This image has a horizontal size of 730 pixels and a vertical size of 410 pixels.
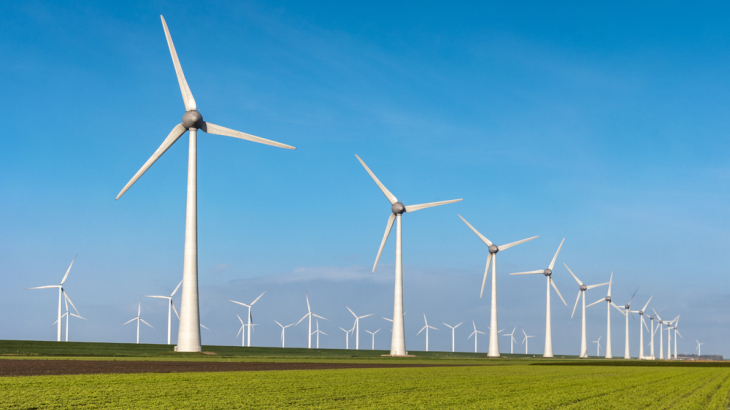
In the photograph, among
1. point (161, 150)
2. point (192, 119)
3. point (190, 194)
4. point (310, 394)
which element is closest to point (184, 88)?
point (192, 119)

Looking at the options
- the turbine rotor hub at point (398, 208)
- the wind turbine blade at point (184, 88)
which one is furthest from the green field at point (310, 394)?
the turbine rotor hub at point (398, 208)

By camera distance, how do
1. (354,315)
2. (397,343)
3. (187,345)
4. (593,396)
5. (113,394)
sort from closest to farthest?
(113,394)
(593,396)
(187,345)
(397,343)
(354,315)

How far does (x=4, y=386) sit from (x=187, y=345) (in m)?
41.3

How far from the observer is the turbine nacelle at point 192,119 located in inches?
2869

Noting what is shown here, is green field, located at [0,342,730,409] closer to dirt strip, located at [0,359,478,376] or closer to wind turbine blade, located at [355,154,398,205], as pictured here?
dirt strip, located at [0,359,478,376]

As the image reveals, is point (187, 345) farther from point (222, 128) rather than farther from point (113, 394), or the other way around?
point (113, 394)

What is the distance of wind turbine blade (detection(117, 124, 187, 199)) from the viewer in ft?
224

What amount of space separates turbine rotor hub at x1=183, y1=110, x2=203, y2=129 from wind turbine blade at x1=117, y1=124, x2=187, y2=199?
2.64 feet

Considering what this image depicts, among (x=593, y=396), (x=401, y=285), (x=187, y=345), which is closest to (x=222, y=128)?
(x=187, y=345)

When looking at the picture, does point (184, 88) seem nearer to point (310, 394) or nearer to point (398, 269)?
point (398, 269)

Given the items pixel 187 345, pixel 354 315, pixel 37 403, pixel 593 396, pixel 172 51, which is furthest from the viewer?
pixel 354 315

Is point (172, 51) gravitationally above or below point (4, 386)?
above

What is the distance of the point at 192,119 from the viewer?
239 ft

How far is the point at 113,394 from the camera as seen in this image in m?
26.0
